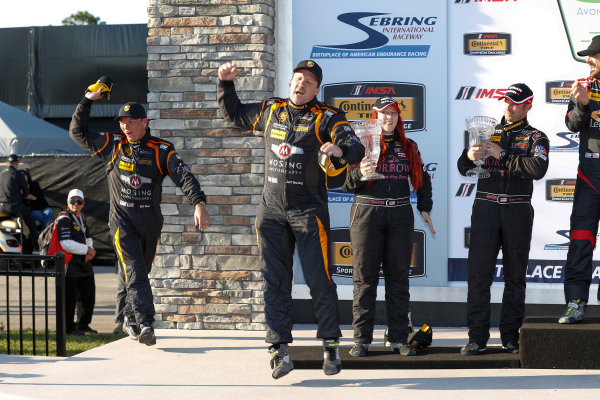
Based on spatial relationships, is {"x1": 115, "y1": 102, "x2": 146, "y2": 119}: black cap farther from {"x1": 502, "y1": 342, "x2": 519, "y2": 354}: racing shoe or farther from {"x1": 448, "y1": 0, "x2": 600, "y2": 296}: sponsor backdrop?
{"x1": 502, "y1": 342, "x2": 519, "y2": 354}: racing shoe

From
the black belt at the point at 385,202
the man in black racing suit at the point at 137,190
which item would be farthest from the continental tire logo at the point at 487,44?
the man in black racing suit at the point at 137,190

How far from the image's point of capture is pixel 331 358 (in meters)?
5.63

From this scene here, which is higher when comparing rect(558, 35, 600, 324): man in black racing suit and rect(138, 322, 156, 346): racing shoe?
rect(558, 35, 600, 324): man in black racing suit

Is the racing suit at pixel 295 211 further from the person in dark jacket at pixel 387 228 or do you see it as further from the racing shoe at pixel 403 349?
the racing shoe at pixel 403 349

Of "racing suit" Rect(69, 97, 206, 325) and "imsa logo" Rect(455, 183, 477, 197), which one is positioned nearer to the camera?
"racing suit" Rect(69, 97, 206, 325)

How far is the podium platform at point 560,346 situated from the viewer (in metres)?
5.79

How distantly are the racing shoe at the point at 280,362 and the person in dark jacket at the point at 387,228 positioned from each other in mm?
765

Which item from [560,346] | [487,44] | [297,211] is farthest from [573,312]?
[487,44]

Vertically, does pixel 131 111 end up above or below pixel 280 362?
above

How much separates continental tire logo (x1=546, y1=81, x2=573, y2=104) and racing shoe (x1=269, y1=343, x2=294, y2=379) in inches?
145

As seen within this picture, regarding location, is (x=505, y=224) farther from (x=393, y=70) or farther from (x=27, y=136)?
(x=27, y=136)

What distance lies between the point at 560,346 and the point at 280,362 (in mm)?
2044

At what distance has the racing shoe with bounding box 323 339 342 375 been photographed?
5597 millimetres

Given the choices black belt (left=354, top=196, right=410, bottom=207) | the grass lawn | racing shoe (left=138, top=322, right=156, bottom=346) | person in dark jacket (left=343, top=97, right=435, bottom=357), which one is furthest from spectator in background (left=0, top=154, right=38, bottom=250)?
black belt (left=354, top=196, right=410, bottom=207)
